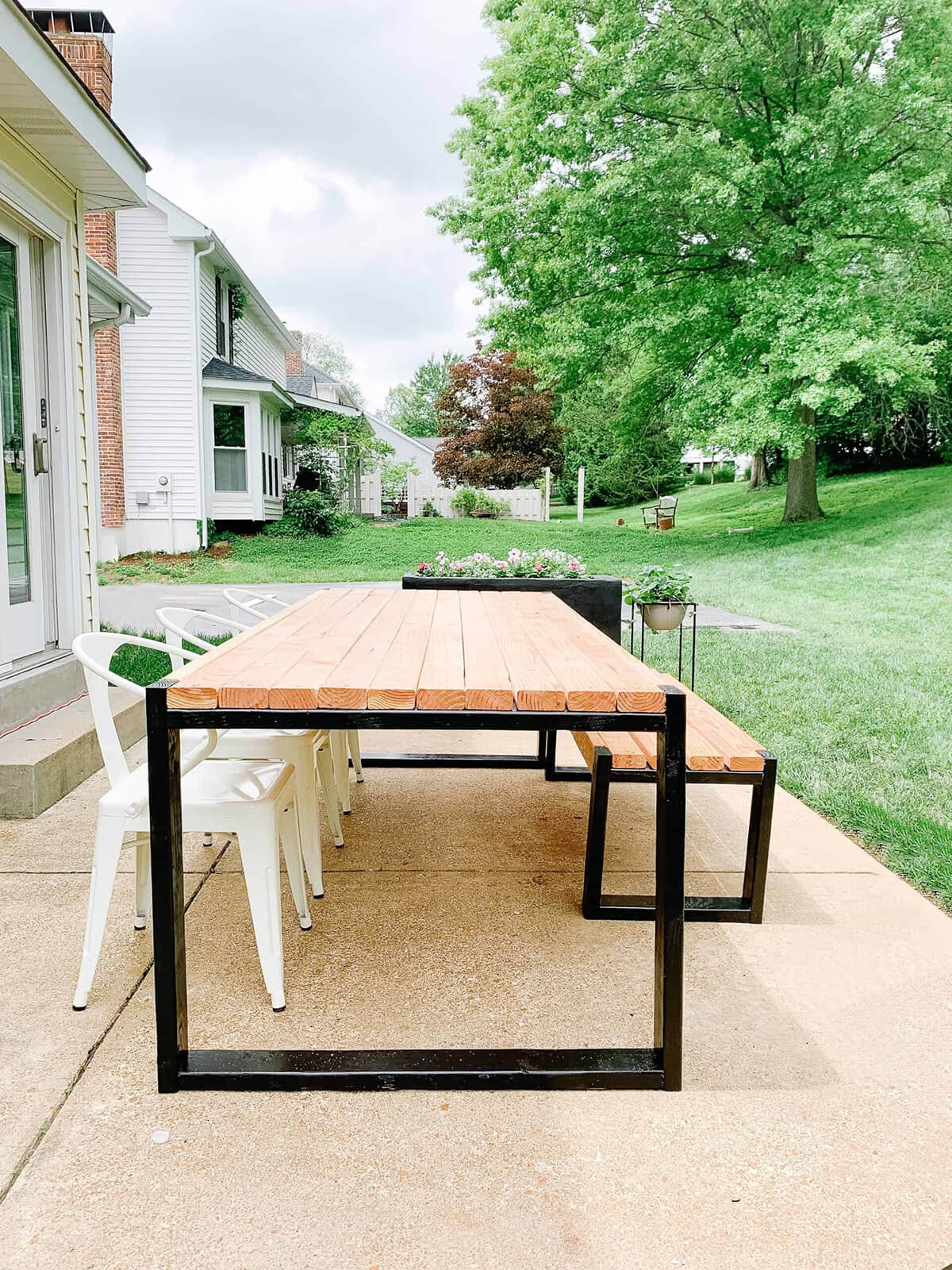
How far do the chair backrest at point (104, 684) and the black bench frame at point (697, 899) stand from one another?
46.8 inches

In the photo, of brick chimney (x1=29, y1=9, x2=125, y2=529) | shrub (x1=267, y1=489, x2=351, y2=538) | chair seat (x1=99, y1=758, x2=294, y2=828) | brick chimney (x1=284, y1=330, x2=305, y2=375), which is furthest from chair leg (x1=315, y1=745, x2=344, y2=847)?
brick chimney (x1=284, y1=330, x2=305, y2=375)

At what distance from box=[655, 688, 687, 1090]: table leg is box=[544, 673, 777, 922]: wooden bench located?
2.15 ft

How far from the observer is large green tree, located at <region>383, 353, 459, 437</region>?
57.2 metres

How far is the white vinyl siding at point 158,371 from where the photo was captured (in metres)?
15.0

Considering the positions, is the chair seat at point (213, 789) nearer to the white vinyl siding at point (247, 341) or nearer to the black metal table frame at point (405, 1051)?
the black metal table frame at point (405, 1051)

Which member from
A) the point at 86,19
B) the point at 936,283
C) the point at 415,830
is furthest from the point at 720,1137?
the point at 936,283

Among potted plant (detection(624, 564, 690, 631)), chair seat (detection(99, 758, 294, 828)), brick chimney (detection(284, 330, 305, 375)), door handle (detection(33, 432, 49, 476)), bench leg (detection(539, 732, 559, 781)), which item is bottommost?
bench leg (detection(539, 732, 559, 781))

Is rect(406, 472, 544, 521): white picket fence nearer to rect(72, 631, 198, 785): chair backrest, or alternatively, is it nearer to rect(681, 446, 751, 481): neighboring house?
rect(681, 446, 751, 481): neighboring house

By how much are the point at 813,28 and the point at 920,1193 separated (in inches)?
638

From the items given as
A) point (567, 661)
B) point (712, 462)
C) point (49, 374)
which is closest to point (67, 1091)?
point (567, 661)

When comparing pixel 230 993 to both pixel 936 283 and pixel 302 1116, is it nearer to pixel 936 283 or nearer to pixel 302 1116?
pixel 302 1116

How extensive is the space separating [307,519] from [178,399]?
11.2 ft

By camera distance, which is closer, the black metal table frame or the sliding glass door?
the black metal table frame

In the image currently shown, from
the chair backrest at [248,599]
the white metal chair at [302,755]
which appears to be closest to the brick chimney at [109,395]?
the chair backrest at [248,599]
